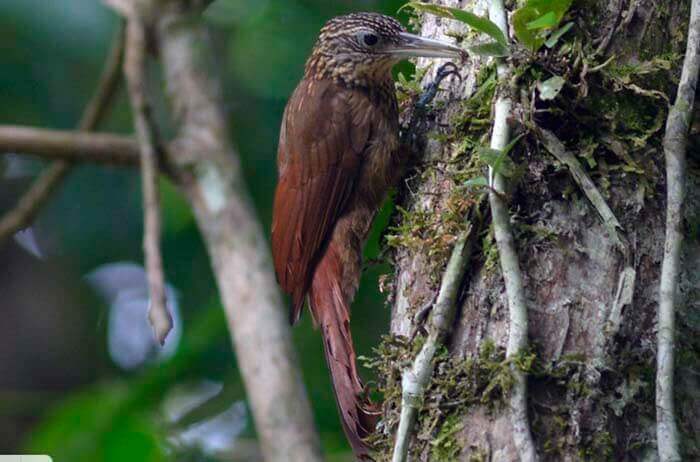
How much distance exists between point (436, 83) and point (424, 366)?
0.93 meters

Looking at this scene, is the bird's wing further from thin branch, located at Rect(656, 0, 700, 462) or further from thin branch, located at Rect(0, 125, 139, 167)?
thin branch, located at Rect(0, 125, 139, 167)

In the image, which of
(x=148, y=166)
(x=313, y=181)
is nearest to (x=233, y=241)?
(x=148, y=166)

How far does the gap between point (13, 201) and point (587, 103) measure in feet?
11.6

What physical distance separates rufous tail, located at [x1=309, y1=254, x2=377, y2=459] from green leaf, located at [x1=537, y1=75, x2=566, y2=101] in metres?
0.94

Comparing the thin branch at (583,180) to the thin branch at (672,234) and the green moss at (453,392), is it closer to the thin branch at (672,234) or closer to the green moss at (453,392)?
the thin branch at (672,234)

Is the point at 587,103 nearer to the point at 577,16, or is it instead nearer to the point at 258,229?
the point at 577,16

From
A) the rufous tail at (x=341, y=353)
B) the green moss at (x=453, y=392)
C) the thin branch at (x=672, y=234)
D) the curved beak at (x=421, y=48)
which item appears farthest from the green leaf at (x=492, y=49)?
the rufous tail at (x=341, y=353)

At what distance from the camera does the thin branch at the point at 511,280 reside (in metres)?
2.09

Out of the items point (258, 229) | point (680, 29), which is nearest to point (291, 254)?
point (680, 29)

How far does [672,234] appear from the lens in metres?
2.27

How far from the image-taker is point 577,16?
2516 mm

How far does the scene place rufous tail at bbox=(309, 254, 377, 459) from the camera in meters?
2.83

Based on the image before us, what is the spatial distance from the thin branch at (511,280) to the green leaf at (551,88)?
90 millimetres

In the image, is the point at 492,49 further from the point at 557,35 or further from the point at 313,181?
the point at 313,181
